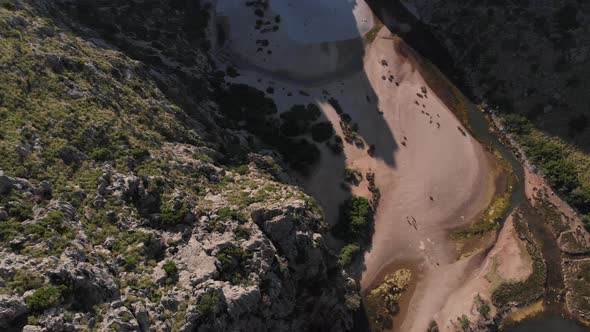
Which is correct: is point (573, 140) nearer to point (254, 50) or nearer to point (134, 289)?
point (254, 50)

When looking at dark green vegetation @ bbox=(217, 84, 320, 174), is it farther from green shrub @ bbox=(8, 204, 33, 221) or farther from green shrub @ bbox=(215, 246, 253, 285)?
green shrub @ bbox=(8, 204, 33, 221)

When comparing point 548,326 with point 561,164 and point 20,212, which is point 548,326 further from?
point 20,212

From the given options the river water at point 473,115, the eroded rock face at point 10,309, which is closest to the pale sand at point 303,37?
the river water at point 473,115

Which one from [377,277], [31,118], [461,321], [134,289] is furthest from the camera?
[377,277]

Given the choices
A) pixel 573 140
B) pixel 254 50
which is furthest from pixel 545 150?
pixel 254 50

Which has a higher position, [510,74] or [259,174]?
[510,74]

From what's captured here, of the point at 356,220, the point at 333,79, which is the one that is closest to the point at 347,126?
the point at 333,79

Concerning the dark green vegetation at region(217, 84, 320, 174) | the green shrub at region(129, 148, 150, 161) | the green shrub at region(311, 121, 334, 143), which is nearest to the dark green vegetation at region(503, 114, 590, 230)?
the green shrub at region(311, 121, 334, 143)
